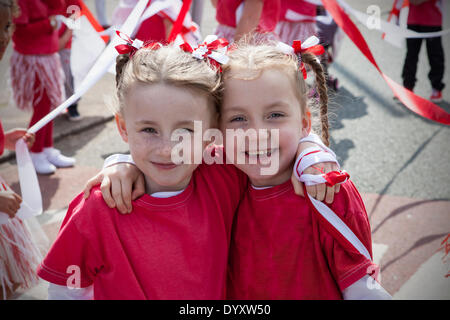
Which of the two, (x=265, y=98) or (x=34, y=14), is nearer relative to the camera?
(x=265, y=98)

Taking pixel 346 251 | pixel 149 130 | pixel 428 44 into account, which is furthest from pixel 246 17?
pixel 428 44

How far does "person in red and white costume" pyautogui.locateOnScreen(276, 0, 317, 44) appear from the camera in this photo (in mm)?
4133

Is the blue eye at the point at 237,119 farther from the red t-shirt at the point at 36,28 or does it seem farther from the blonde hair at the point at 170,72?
the red t-shirt at the point at 36,28

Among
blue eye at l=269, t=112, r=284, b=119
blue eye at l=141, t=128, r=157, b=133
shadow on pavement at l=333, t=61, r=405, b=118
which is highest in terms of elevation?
blue eye at l=269, t=112, r=284, b=119

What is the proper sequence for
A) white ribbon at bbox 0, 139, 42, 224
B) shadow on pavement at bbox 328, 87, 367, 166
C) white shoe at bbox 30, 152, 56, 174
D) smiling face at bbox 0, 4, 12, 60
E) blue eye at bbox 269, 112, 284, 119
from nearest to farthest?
blue eye at bbox 269, 112, 284, 119 < white ribbon at bbox 0, 139, 42, 224 < smiling face at bbox 0, 4, 12, 60 < white shoe at bbox 30, 152, 56, 174 < shadow on pavement at bbox 328, 87, 367, 166

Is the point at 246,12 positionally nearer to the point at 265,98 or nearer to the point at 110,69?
the point at 110,69

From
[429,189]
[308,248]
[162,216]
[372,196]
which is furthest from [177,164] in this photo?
[429,189]

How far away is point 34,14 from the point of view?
3.46 metres

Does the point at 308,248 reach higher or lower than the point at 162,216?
lower

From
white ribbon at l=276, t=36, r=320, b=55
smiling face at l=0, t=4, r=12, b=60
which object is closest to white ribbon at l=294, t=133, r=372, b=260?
white ribbon at l=276, t=36, r=320, b=55

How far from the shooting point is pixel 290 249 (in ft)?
4.61

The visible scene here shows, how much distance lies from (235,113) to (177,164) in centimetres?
25

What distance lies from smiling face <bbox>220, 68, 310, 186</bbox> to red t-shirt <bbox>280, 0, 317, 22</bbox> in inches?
118

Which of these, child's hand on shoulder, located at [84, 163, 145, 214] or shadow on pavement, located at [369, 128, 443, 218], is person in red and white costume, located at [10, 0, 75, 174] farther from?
shadow on pavement, located at [369, 128, 443, 218]
